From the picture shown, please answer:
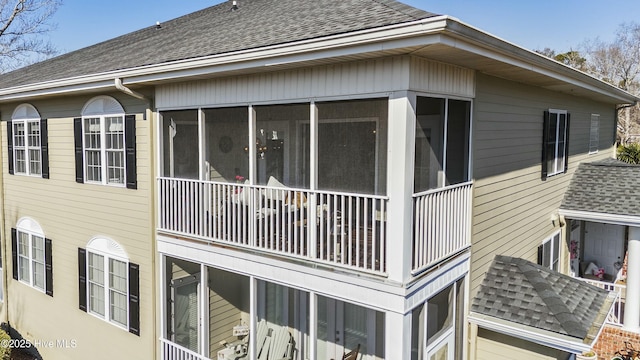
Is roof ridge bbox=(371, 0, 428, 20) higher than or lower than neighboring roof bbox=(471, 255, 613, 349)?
higher

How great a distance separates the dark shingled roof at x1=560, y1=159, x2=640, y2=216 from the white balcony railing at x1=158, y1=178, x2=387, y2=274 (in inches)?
245

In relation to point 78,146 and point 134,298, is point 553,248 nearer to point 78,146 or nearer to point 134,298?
point 134,298

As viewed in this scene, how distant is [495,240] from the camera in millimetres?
7691

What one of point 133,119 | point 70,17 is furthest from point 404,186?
point 70,17

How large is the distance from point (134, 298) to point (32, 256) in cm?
441

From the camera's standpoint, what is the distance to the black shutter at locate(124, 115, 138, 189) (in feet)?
27.3

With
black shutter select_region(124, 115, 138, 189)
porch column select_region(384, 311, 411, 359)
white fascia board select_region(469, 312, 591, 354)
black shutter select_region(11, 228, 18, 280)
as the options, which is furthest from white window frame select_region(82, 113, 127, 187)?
white fascia board select_region(469, 312, 591, 354)

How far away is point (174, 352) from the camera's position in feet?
26.2

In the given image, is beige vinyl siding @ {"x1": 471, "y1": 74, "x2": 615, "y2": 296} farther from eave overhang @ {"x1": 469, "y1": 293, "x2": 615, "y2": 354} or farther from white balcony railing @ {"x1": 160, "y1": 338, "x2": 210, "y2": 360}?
white balcony railing @ {"x1": 160, "y1": 338, "x2": 210, "y2": 360}

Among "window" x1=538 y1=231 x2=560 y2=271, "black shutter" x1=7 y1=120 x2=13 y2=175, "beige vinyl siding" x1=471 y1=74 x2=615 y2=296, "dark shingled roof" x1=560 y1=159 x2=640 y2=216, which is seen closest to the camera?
"beige vinyl siding" x1=471 y1=74 x2=615 y2=296

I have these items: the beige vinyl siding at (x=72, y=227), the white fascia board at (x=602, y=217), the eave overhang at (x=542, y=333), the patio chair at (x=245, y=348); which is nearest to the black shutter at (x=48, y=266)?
the beige vinyl siding at (x=72, y=227)

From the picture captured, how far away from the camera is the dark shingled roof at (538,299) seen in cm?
628

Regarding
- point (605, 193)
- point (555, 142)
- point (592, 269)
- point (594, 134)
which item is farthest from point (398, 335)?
point (594, 134)

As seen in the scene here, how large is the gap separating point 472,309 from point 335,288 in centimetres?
251
